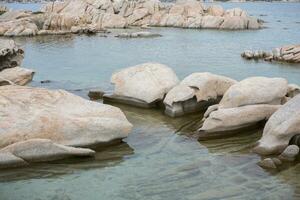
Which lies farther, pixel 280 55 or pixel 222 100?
pixel 280 55

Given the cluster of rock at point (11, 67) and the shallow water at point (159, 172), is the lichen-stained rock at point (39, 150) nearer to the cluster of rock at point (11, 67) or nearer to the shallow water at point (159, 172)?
the shallow water at point (159, 172)

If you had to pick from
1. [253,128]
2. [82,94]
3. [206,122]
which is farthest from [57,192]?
[82,94]

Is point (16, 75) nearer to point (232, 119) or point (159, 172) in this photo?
point (232, 119)

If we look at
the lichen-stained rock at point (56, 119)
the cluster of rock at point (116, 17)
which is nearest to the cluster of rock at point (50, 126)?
the lichen-stained rock at point (56, 119)

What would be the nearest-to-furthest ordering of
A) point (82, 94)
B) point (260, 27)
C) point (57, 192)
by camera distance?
1. point (57, 192)
2. point (82, 94)
3. point (260, 27)

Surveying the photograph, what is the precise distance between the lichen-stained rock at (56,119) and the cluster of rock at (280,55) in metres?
24.6

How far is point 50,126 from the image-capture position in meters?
15.3

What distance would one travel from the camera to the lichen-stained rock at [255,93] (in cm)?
1817

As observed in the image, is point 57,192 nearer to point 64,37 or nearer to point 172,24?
point 64,37

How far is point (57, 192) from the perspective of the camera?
1282 centimetres

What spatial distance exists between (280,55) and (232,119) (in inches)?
926

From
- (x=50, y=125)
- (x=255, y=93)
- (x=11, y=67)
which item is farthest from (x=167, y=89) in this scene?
(x=11, y=67)

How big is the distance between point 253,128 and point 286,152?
3017 mm

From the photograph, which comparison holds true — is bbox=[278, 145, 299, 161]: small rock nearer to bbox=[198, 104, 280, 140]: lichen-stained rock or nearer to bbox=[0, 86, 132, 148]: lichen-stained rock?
bbox=[198, 104, 280, 140]: lichen-stained rock
